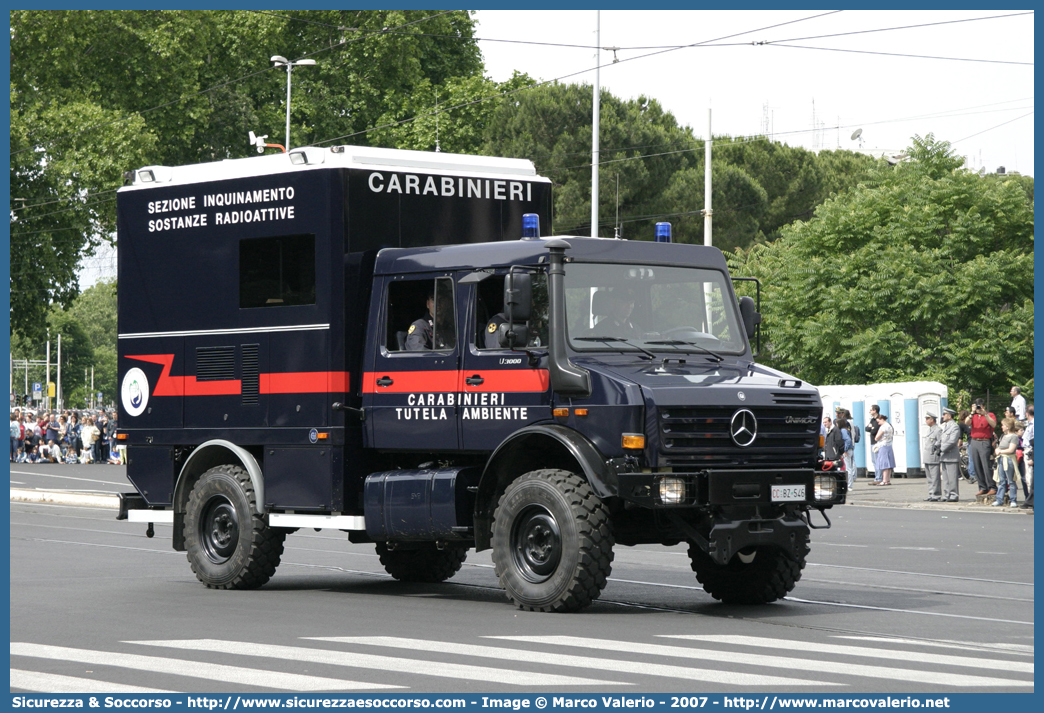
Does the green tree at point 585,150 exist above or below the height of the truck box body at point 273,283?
above

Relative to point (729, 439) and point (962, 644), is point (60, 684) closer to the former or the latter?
point (729, 439)

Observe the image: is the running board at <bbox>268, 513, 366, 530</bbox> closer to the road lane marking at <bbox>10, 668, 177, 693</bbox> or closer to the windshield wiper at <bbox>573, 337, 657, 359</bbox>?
the windshield wiper at <bbox>573, 337, 657, 359</bbox>

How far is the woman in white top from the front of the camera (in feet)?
116

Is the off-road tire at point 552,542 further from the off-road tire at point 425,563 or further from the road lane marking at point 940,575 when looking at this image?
the road lane marking at point 940,575

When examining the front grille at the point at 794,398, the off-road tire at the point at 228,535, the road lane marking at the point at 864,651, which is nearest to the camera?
the road lane marking at the point at 864,651

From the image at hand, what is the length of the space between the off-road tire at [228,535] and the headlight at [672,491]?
13.6 feet

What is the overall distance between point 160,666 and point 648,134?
48022 millimetres

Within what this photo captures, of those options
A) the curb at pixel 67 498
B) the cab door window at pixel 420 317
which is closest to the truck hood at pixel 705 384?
the cab door window at pixel 420 317

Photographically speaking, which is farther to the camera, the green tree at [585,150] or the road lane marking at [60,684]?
the green tree at [585,150]

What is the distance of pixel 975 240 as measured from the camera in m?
44.7

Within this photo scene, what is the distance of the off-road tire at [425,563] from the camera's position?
49.6ft

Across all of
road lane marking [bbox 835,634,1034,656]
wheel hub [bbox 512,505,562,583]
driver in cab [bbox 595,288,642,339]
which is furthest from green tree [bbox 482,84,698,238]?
road lane marking [bbox 835,634,1034,656]

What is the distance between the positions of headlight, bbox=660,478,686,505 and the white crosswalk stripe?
5.02ft

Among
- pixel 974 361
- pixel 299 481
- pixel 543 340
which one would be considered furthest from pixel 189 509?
pixel 974 361
